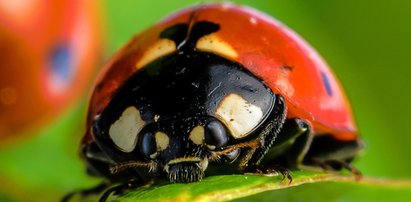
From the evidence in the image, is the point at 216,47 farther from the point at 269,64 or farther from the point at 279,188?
the point at 279,188

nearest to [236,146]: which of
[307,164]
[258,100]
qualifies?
[258,100]

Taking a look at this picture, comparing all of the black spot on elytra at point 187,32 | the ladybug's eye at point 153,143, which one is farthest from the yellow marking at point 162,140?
the black spot on elytra at point 187,32

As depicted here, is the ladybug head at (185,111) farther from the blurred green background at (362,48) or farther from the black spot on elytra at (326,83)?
the blurred green background at (362,48)

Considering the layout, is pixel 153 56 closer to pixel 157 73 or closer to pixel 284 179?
pixel 157 73

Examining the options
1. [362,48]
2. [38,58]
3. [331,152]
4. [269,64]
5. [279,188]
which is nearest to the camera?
[279,188]

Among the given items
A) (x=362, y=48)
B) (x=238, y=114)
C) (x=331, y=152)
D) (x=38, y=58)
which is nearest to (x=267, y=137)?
(x=238, y=114)

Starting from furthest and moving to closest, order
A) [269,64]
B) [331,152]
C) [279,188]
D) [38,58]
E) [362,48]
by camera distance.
→ [362,48] < [38,58] < [331,152] < [269,64] < [279,188]

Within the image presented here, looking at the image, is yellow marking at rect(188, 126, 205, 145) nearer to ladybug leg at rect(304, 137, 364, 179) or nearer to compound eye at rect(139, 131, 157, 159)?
compound eye at rect(139, 131, 157, 159)

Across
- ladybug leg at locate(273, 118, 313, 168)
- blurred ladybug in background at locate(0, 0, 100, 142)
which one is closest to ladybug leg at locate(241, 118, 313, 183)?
ladybug leg at locate(273, 118, 313, 168)
